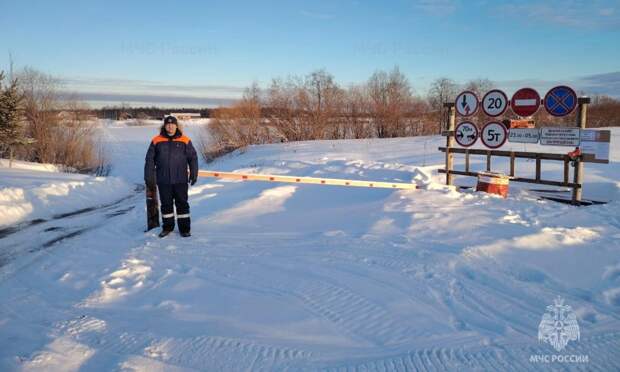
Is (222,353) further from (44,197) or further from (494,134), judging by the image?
(44,197)

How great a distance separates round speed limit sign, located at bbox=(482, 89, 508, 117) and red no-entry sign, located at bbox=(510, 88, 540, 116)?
0.19 meters

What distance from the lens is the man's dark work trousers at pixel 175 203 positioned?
7766 millimetres

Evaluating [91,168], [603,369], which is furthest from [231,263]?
[91,168]

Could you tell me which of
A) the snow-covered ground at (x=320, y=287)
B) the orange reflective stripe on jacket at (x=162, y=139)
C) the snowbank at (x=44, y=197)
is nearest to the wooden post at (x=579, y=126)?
the snow-covered ground at (x=320, y=287)

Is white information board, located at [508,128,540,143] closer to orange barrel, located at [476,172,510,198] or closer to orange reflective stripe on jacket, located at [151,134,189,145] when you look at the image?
orange barrel, located at [476,172,510,198]

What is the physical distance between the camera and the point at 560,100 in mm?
9617

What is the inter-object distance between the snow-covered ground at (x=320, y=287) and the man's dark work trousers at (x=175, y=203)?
12.5 inches

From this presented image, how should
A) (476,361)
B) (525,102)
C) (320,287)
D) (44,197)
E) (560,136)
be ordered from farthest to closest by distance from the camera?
1. (44,197)
2. (525,102)
3. (560,136)
4. (320,287)
5. (476,361)

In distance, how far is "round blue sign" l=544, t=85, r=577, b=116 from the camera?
9.42 meters

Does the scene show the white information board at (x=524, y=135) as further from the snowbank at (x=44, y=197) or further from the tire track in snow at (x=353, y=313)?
the snowbank at (x=44, y=197)

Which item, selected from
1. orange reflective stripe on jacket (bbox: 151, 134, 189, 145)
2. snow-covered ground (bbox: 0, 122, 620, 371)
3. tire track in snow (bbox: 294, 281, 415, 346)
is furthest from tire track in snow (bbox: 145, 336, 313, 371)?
orange reflective stripe on jacket (bbox: 151, 134, 189, 145)

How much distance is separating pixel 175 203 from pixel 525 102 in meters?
8.06


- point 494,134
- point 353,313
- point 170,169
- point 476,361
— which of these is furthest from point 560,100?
point 170,169

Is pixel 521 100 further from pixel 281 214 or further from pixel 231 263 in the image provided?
pixel 231 263
